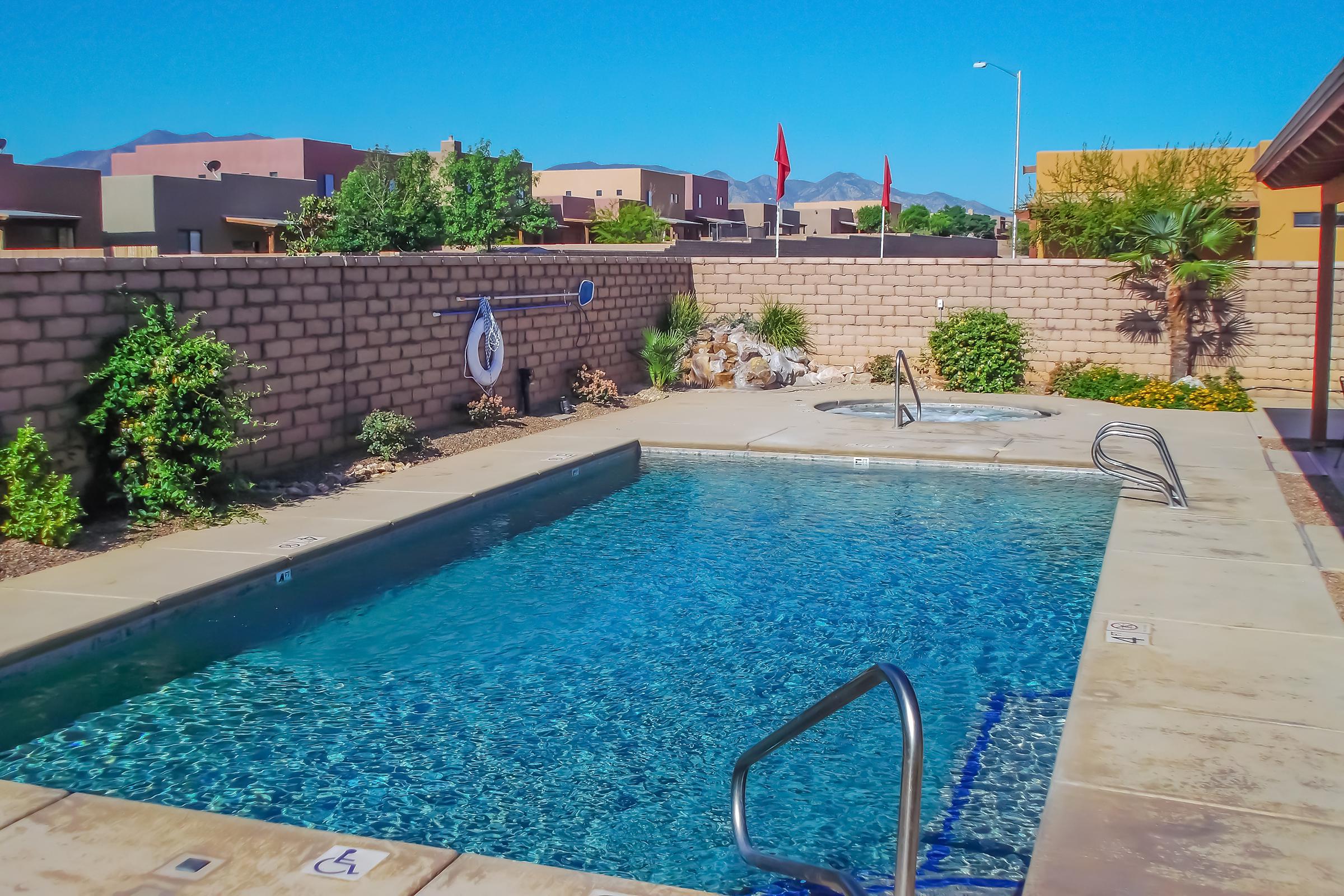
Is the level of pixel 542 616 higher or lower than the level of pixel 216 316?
lower

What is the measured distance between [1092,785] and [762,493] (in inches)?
285

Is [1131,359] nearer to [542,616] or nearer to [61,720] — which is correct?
[542,616]

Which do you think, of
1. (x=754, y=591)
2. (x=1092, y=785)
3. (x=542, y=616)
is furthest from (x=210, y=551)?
(x=1092, y=785)

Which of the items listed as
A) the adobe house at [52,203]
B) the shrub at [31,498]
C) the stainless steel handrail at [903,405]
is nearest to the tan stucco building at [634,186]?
the adobe house at [52,203]

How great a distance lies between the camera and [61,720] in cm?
597

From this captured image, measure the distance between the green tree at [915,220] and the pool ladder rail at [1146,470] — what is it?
328 feet

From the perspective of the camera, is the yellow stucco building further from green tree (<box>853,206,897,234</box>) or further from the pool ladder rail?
green tree (<box>853,206,897,234</box>)

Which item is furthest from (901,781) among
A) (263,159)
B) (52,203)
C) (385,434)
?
(263,159)

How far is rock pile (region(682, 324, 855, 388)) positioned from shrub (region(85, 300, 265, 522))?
11.2 metres

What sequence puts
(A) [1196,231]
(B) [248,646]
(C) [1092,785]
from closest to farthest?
(C) [1092,785] < (B) [248,646] < (A) [1196,231]

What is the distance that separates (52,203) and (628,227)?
33.7 m

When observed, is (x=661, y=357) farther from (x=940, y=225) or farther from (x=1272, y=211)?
(x=940, y=225)

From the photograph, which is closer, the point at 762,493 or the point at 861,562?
the point at 861,562

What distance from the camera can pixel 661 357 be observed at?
64.2 ft
